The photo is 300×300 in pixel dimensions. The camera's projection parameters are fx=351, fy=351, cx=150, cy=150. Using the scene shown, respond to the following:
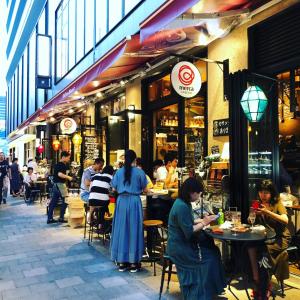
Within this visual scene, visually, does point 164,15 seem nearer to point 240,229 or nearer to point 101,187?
point 240,229

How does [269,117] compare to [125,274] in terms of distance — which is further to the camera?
[269,117]

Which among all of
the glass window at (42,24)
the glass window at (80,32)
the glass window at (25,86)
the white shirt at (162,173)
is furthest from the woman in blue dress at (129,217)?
the glass window at (25,86)

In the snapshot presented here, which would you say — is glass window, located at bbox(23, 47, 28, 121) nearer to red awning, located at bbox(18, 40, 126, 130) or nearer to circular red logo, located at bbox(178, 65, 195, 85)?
red awning, located at bbox(18, 40, 126, 130)

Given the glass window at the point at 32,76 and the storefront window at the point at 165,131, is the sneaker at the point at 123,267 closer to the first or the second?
the storefront window at the point at 165,131

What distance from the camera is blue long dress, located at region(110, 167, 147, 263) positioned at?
605cm

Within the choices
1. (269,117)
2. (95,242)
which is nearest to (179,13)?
(269,117)

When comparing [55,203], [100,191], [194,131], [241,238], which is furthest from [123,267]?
[55,203]

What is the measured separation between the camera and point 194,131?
29.6 feet

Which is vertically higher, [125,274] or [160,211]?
[160,211]

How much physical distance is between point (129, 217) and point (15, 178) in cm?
1435

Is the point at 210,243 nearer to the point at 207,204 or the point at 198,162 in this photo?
the point at 207,204

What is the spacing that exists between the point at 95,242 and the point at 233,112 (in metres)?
4.38

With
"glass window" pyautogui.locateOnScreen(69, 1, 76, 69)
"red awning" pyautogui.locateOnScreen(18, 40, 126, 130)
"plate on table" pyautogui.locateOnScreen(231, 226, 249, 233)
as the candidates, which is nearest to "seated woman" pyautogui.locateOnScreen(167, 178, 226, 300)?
"plate on table" pyautogui.locateOnScreen(231, 226, 249, 233)

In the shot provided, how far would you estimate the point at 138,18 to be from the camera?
11.0 meters
